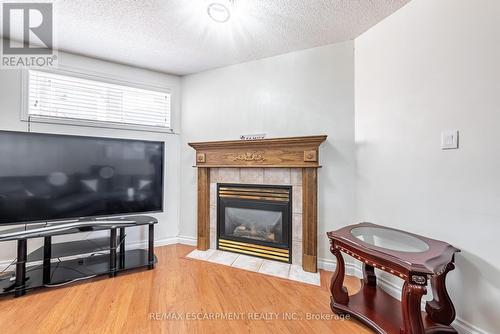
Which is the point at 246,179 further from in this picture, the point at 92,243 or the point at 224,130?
the point at 92,243

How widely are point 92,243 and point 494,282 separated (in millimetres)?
3366

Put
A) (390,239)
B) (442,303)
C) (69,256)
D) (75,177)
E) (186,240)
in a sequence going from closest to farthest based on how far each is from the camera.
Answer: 1. (442,303)
2. (390,239)
3. (75,177)
4. (69,256)
5. (186,240)

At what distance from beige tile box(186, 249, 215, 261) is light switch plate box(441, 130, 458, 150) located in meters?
2.52

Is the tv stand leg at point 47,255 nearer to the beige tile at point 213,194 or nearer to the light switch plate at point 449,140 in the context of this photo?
the beige tile at point 213,194

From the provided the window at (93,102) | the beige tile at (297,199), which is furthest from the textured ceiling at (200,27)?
the beige tile at (297,199)

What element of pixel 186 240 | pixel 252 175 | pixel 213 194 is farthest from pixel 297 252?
pixel 186 240

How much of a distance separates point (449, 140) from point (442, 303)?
3.53 feet

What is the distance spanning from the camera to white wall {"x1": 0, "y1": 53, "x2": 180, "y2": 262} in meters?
2.29

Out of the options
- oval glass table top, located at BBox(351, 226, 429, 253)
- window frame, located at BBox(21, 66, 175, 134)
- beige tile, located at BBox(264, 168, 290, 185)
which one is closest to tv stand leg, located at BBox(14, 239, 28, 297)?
window frame, located at BBox(21, 66, 175, 134)

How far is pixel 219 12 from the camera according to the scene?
6.24 feet

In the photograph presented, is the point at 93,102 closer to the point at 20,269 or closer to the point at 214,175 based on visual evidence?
the point at 214,175

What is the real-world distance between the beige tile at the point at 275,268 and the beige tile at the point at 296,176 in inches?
36.0

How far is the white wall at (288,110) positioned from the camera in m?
2.34

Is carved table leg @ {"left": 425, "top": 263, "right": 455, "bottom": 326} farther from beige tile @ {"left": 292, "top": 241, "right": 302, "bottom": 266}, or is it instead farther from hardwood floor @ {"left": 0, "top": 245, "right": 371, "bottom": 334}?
beige tile @ {"left": 292, "top": 241, "right": 302, "bottom": 266}
